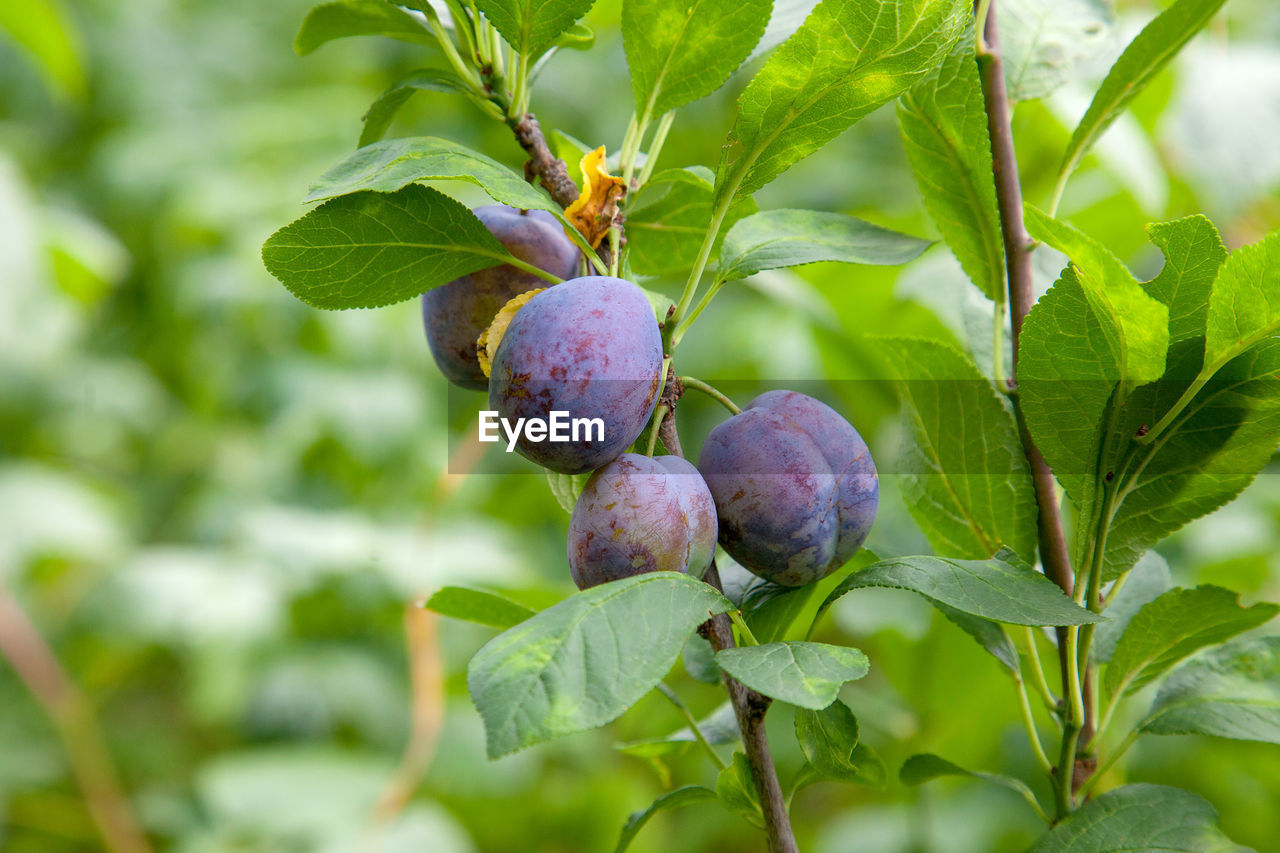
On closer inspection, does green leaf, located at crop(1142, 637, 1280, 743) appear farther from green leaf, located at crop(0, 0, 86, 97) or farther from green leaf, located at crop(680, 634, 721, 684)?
green leaf, located at crop(0, 0, 86, 97)

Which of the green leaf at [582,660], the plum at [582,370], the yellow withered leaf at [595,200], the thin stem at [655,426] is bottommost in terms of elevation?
the green leaf at [582,660]

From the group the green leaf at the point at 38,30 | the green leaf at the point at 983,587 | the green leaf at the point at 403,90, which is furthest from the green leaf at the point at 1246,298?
the green leaf at the point at 38,30

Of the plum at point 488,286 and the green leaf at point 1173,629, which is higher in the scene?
the plum at point 488,286

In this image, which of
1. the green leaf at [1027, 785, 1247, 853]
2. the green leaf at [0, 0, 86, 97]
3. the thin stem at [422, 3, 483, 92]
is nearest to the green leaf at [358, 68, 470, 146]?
the thin stem at [422, 3, 483, 92]

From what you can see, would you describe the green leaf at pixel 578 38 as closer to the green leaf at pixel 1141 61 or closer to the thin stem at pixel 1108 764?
the green leaf at pixel 1141 61

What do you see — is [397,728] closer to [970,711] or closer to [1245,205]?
[970,711]

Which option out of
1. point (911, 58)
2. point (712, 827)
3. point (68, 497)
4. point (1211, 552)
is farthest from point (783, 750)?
point (68, 497)

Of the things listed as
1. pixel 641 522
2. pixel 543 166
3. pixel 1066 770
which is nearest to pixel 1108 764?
pixel 1066 770
